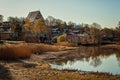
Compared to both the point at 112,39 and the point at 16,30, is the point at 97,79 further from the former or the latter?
the point at 112,39

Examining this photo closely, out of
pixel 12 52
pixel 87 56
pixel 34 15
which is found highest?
pixel 34 15

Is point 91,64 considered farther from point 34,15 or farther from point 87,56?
point 34,15

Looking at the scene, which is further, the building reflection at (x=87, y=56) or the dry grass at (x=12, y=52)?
the building reflection at (x=87, y=56)

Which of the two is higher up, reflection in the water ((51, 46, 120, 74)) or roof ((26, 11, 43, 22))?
roof ((26, 11, 43, 22))

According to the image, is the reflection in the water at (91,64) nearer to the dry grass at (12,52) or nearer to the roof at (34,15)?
the dry grass at (12,52)

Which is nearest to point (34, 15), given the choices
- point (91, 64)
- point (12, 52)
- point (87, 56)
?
point (87, 56)

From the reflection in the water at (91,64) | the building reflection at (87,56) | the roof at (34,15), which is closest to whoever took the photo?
the reflection in the water at (91,64)

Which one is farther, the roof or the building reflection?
the roof

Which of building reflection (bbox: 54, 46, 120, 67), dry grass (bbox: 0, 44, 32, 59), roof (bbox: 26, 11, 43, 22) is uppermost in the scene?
roof (bbox: 26, 11, 43, 22)

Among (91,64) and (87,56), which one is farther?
(87,56)

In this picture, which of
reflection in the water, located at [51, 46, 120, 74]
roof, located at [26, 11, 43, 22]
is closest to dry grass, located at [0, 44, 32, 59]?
reflection in the water, located at [51, 46, 120, 74]

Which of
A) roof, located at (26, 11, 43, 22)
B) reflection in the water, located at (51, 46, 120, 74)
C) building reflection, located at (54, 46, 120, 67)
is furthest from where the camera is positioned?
roof, located at (26, 11, 43, 22)

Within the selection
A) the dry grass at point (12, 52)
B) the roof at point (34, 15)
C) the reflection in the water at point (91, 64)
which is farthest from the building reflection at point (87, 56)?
the roof at point (34, 15)

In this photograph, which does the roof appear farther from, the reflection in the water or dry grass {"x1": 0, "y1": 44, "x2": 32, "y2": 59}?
dry grass {"x1": 0, "y1": 44, "x2": 32, "y2": 59}
